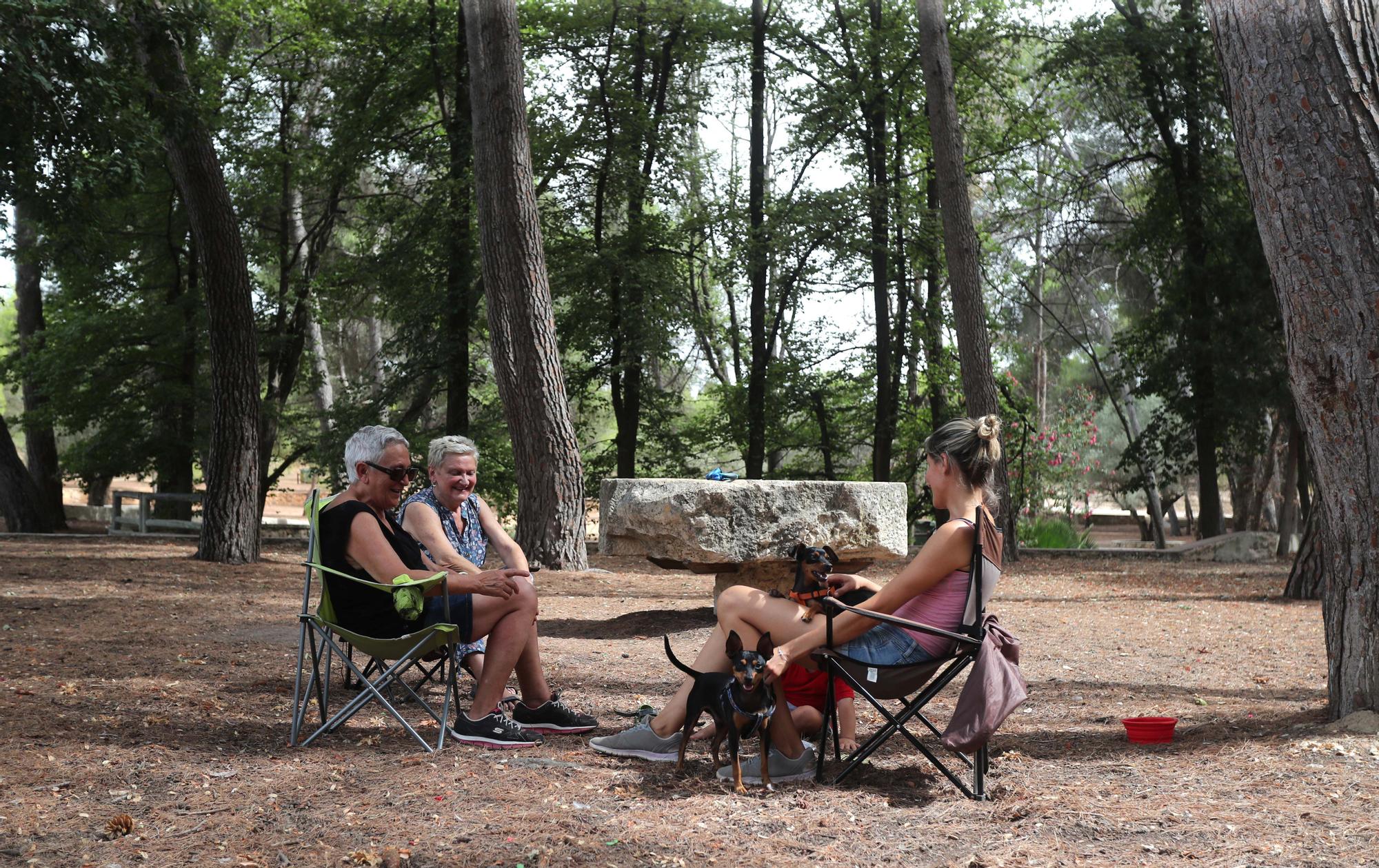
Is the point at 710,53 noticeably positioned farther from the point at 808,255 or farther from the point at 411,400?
the point at 411,400

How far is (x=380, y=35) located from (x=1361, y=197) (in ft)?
49.9

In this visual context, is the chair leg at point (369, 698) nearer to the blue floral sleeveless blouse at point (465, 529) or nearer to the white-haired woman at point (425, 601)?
the white-haired woman at point (425, 601)

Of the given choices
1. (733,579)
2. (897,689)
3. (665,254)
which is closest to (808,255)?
(665,254)

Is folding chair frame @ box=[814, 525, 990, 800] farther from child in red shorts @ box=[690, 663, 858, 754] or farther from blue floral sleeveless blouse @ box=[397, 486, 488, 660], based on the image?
blue floral sleeveless blouse @ box=[397, 486, 488, 660]

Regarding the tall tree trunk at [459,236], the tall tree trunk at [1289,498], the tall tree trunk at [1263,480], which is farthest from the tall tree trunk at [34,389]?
the tall tree trunk at [1263,480]

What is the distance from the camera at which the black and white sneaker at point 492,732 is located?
13.4ft

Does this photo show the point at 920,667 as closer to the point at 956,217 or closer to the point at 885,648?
the point at 885,648

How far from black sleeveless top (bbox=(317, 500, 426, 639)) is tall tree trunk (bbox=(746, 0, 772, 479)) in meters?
13.9

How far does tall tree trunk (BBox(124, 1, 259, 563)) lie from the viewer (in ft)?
36.5

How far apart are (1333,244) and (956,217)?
8732 mm

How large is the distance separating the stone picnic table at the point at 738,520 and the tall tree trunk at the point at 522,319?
13.8 feet

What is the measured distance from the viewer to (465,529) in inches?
188

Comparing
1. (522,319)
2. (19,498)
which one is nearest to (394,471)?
(522,319)

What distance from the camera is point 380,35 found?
1661cm
